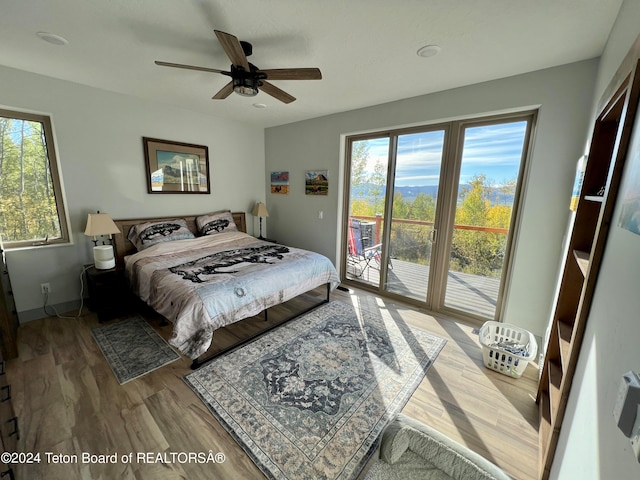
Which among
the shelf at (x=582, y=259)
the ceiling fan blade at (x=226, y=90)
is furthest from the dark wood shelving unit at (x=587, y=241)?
the ceiling fan blade at (x=226, y=90)

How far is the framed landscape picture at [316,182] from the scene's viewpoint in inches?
153

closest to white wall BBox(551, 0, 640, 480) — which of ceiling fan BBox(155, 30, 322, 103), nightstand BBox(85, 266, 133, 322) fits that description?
ceiling fan BBox(155, 30, 322, 103)

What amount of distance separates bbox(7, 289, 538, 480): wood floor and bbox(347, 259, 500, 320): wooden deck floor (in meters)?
0.69

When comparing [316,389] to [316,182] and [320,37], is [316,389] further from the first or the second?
[316,182]

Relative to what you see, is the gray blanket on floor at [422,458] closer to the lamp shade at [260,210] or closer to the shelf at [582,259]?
the shelf at [582,259]

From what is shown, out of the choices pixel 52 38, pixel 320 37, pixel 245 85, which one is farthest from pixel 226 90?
pixel 52 38

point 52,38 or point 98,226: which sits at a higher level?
point 52,38

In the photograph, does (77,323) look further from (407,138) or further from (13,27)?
(407,138)

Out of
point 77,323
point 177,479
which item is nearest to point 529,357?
point 177,479

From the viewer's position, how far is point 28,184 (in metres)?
2.68

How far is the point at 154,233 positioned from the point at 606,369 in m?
3.88

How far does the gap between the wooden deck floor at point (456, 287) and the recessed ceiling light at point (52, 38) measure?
378 centimetres

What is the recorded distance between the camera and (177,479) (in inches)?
51.7

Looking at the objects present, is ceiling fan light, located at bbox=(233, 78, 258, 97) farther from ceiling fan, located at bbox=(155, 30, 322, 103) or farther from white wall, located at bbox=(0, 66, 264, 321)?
white wall, located at bbox=(0, 66, 264, 321)
